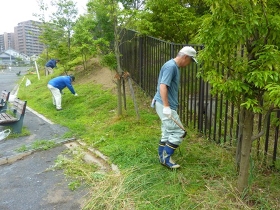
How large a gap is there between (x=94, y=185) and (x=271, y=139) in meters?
3.32

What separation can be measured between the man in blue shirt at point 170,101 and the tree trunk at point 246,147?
A: 98 centimetres

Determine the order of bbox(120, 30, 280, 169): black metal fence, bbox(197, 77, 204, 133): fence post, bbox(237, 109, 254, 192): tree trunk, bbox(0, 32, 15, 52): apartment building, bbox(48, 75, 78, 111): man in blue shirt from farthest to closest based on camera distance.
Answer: bbox(0, 32, 15, 52): apartment building
bbox(48, 75, 78, 111): man in blue shirt
bbox(197, 77, 204, 133): fence post
bbox(120, 30, 280, 169): black metal fence
bbox(237, 109, 254, 192): tree trunk

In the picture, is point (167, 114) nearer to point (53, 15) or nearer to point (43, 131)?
point (43, 131)

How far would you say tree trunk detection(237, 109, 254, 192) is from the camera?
271cm

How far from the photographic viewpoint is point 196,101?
531cm

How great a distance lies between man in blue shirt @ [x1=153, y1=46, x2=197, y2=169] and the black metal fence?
1.61 feet

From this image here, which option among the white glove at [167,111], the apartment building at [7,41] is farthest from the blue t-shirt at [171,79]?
the apartment building at [7,41]

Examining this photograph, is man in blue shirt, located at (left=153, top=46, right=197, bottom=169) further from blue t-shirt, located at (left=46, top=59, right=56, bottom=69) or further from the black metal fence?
blue t-shirt, located at (left=46, top=59, right=56, bottom=69)

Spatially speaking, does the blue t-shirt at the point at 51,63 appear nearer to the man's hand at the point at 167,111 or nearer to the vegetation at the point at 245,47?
the man's hand at the point at 167,111

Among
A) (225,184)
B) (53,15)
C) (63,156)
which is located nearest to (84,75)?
(53,15)

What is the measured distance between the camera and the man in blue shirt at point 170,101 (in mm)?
3551

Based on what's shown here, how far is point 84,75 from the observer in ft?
39.8

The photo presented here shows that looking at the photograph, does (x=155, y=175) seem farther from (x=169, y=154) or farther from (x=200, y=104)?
(x=200, y=104)

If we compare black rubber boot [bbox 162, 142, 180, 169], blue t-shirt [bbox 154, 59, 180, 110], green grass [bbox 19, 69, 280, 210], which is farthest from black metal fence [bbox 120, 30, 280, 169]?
black rubber boot [bbox 162, 142, 180, 169]
